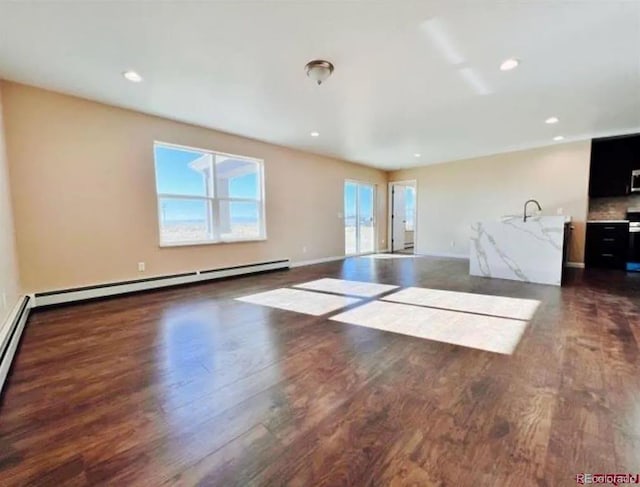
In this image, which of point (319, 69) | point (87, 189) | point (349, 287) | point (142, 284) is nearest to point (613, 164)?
point (349, 287)

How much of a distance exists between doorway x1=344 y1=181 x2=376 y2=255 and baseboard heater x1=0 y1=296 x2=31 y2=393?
603 centimetres

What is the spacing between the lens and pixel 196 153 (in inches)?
195

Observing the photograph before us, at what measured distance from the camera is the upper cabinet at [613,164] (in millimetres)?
5652

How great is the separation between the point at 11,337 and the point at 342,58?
3548 millimetres

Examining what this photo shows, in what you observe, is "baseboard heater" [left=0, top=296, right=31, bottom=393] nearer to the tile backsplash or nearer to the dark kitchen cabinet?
the dark kitchen cabinet

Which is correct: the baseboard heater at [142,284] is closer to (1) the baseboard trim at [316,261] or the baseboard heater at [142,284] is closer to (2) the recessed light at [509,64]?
(1) the baseboard trim at [316,261]

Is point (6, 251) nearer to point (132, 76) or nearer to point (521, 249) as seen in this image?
point (132, 76)

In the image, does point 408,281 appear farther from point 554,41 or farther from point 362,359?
point 554,41

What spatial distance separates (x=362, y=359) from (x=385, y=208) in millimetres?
7282

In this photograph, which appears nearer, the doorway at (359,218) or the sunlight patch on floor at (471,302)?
the sunlight patch on floor at (471,302)

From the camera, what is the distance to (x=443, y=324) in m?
2.85

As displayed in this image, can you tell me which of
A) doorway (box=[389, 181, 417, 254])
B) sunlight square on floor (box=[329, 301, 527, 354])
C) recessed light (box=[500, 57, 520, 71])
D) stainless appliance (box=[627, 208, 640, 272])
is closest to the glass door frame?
doorway (box=[389, 181, 417, 254])

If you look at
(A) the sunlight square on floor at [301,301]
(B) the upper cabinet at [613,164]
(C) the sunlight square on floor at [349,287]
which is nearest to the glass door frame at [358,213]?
(C) the sunlight square on floor at [349,287]

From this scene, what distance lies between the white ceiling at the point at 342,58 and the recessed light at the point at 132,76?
0.06 metres
